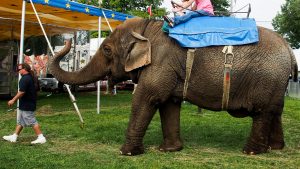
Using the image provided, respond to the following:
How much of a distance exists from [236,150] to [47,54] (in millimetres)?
14774

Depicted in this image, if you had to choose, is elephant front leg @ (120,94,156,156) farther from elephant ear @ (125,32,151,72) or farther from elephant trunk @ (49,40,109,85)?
elephant trunk @ (49,40,109,85)

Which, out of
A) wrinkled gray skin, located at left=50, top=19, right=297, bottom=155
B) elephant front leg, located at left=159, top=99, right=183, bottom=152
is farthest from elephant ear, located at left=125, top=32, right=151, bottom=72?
elephant front leg, located at left=159, top=99, right=183, bottom=152

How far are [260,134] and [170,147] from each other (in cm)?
151

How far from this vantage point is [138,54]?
7.46 metres

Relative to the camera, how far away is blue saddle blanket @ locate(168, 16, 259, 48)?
285 inches

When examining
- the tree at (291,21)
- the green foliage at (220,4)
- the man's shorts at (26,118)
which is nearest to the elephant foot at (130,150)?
the man's shorts at (26,118)

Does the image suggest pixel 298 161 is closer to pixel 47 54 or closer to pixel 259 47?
pixel 259 47

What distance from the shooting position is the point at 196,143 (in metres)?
8.58

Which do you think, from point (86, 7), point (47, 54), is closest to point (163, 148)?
point (86, 7)

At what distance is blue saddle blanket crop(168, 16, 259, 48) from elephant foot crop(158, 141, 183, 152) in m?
1.71

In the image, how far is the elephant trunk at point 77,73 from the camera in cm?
796

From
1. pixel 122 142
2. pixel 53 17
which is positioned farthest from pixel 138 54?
pixel 53 17

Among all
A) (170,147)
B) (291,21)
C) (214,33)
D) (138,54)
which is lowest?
(170,147)

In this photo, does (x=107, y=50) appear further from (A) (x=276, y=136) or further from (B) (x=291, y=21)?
(B) (x=291, y=21)
